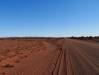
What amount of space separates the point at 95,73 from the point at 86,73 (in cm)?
47

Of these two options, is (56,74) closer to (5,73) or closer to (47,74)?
(47,74)

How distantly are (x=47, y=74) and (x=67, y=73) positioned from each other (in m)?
1.08

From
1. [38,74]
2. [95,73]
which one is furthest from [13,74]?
[95,73]

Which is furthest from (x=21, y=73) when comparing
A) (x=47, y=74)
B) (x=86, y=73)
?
(x=86, y=73)

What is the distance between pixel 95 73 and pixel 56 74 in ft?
6.89

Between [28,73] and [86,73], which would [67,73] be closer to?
[86,73]

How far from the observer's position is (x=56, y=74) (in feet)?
34.3

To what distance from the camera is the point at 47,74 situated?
10656 millimetres

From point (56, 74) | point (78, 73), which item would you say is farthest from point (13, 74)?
point (78, 73)

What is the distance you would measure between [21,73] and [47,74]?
1.49m

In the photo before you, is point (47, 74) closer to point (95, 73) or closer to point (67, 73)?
point (67, 73)

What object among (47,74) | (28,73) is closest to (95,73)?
(47,74)

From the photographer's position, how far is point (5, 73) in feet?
36.3

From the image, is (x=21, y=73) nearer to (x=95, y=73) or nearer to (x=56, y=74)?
(x=56, y=74)
